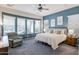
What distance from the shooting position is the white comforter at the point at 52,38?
1.81 metres

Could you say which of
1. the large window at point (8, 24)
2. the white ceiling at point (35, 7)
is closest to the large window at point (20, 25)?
the large window at point (8, 24)

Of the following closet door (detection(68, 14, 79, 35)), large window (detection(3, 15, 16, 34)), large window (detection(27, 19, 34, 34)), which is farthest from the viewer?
large window (detection(27, 19, 34, 34))

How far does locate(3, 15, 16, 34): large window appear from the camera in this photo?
1.61 metres

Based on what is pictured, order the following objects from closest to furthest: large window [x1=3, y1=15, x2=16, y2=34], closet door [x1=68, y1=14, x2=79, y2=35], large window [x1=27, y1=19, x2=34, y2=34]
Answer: large window [x1=3, y1=15, x2=16, y2=34] < closet door [x1=68, y1=14, x2=79, y2=35] < large window [x1=27, y1=19, x2=34, y2=34]

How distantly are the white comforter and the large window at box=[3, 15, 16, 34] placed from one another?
2.08 feet

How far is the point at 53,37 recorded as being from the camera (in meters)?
1.85

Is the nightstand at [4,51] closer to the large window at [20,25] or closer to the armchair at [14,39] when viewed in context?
the armchair at [14,39]

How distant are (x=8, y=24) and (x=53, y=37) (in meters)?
1.12

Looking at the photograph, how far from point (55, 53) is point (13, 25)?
117 centimetres

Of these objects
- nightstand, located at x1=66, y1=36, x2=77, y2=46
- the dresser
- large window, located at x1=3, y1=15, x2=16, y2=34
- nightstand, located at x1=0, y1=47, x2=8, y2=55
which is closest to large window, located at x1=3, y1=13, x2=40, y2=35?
large window, located at x1=3, y1=15, x2=16, y2=34

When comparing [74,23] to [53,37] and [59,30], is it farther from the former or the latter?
[53,37]

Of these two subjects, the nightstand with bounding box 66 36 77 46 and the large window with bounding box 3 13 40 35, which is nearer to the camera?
the large window with bounding box 3 13 40 35

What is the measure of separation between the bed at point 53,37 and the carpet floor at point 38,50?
121 millimetres

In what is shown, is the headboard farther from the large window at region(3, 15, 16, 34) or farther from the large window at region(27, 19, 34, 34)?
the large window at region(3, 15, 16, 34)
